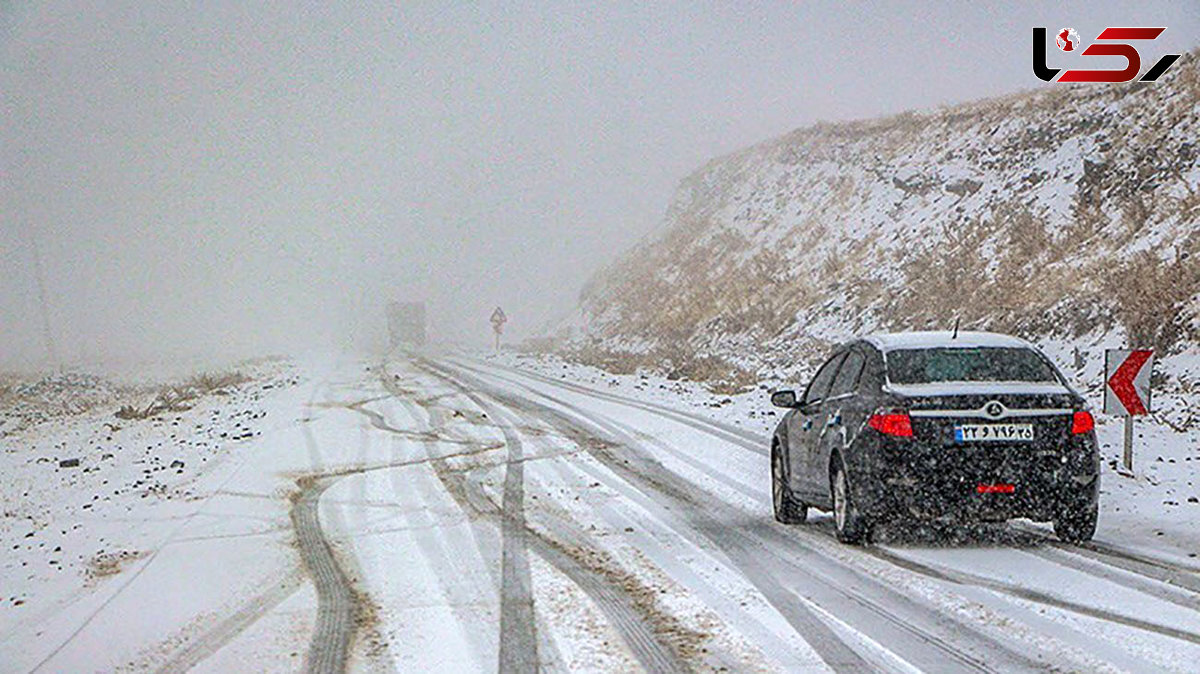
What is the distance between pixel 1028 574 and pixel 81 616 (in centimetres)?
586

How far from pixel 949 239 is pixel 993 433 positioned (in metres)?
22.8

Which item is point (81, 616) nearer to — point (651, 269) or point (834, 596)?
point (834, 596)

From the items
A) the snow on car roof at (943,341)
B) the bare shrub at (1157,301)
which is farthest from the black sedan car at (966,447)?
the bare shrub at (1157,301)

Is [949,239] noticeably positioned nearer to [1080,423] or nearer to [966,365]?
[966,365]

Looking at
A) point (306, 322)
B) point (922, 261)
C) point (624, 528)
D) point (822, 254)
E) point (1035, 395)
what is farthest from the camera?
point (306, 322)

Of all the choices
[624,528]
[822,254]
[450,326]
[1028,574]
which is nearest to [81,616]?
[624,528]

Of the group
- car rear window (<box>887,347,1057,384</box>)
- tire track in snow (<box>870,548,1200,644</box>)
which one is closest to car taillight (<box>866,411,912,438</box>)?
car rear window (<box>887,347,1057,384</box>)

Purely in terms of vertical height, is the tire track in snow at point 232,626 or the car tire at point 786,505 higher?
the tire track in snow at point 232,626

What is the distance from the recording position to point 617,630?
5.19m

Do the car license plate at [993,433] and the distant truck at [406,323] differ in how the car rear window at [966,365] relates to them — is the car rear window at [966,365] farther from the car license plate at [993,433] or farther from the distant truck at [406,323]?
the distant truck at [406,323]

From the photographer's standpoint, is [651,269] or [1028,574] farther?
[651,269]

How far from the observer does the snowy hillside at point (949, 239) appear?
18391 mm
